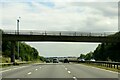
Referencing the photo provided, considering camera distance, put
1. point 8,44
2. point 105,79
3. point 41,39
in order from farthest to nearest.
→ 1. point 8,44
2. point 41,39
3. point 105,79

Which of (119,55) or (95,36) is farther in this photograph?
(119,55)

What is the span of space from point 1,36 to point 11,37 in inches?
91.1

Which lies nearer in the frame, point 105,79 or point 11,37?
point 105,79

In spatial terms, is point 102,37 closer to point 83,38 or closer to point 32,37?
point 83,38

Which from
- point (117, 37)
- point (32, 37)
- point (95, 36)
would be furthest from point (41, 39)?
point (117, 37)

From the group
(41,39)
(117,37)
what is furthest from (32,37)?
(117,37)

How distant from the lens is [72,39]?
7550 cm

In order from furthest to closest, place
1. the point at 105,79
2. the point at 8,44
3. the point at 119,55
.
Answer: the point at 8,44 → the point at 119,55 → the point at 105,79

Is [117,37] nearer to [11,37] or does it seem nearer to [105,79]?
[11,37]

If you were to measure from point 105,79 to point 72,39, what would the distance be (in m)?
52.1

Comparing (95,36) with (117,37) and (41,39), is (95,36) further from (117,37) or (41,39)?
(41,39)

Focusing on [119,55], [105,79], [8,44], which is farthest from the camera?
[8,44]

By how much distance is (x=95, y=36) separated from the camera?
76.1m

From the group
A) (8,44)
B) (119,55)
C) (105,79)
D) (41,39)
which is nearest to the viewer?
(105,79)
